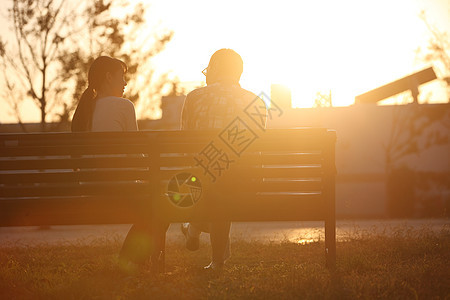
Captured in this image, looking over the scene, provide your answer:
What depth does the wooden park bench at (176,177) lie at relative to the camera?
4.81 metres

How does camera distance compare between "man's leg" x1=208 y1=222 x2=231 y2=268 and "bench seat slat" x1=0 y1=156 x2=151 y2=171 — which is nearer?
"bench seat slat" x1=0 y1=156 x2=151 y2=171

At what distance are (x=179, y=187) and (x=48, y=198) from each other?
1.07m

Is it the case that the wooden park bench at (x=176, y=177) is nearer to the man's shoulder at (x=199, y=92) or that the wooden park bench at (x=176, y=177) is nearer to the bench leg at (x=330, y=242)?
the bench leg at (x=330, y=242)

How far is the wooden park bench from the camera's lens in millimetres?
4812

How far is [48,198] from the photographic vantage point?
16.1ft

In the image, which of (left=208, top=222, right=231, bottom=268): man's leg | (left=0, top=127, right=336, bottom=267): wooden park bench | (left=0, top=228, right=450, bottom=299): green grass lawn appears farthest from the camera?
(left=208, top=222, right=231, bottom=268): man's leg

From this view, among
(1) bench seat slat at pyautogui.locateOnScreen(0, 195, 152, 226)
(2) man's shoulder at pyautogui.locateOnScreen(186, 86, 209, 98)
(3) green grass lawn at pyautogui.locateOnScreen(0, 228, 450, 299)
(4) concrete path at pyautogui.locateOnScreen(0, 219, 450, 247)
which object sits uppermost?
(2) man's shoulder at pyautogui.locateOnScreen(186, 86, 209, 98)

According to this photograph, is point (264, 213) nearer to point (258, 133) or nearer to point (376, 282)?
point (258, 133)

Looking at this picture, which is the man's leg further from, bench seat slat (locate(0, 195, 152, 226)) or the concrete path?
the concrete path

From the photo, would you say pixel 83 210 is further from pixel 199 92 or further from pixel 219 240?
pixel 199 92

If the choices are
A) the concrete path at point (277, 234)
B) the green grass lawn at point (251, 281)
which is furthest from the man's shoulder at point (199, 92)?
the concrete path at point (277, 234)

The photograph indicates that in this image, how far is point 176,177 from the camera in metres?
4.82

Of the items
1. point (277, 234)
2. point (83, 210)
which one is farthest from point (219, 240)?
point (277, 234)

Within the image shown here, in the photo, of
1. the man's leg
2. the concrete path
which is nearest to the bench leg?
the man's leg
